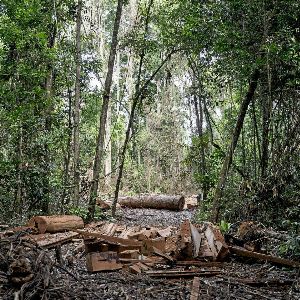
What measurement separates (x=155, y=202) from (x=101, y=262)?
11794 mm

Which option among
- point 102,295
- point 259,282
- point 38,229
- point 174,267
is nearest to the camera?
point 102,295

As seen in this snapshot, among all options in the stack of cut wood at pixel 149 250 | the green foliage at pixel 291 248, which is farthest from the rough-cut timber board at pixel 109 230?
the green foliage at pixel 291 248

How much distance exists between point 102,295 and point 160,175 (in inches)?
794

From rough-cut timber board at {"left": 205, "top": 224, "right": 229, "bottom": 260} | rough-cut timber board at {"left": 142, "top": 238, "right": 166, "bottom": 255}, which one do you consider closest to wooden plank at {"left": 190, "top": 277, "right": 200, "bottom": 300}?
rough-cut timber board at {"left": 205, "top": 224, "right": 229, "bottom": 260}

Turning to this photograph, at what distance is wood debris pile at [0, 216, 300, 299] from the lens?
4008 millimetres

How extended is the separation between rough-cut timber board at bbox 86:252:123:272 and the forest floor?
0.27ft

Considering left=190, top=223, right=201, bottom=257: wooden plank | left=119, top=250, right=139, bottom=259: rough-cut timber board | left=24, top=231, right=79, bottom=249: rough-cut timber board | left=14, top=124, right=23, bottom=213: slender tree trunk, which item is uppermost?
left=14, top=124, right=23, bottom=213: slender tree trunk

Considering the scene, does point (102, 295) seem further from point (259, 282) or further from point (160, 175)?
point (160, 175)

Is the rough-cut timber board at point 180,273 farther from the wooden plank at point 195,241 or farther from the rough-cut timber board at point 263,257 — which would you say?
the rough-cut timber board at point 263,257

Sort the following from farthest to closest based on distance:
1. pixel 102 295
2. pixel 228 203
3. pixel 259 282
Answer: pixel 228 203, pixel 259 282, pixel 102 295

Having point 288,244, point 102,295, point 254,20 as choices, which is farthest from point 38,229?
point 254,20

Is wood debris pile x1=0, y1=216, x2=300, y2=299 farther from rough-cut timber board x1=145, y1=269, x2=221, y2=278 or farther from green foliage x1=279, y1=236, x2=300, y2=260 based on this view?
green foliage x1=279, y1=236, x2=300, y2=260

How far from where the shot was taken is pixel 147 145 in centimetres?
2598

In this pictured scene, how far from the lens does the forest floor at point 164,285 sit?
410 centimetres
